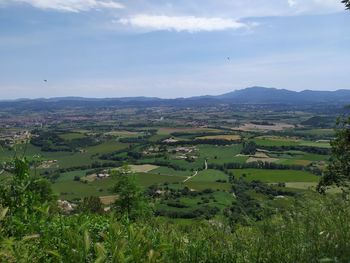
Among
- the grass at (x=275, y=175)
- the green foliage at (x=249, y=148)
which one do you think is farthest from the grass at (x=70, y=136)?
the grass at (x=275, y=175)

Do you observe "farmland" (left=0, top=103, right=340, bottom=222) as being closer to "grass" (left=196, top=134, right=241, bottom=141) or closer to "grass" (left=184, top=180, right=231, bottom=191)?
"grass" (left=184, top=180, right=231, bottom=191)

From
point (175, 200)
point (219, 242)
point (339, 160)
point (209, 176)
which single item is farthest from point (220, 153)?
point (219, 242)

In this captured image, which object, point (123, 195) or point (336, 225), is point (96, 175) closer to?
point (123, 195)

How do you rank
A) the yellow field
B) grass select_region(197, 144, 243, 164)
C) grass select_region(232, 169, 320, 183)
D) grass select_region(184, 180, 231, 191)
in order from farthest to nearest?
grass select_region(197, 144, 243, 164) < the yellow field < grass select_region(232, 169, 320, 183) < grass select_region(184, 180, 231, 191)

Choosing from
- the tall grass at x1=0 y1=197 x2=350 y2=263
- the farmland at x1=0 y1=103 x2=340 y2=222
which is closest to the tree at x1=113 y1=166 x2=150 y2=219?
the farmland at x1=0 y1=103 x2=340 y2=222

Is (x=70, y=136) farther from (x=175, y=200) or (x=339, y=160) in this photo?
(x=339, y=160)

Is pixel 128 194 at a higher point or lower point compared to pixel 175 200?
higher

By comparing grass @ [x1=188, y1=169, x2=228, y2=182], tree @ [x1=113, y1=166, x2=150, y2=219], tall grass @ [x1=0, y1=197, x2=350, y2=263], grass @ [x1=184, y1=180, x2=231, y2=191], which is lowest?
grass @ [x1=188, y1=169, x2=228, y2=182]

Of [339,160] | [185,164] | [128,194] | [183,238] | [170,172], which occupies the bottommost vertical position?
[185,164]
